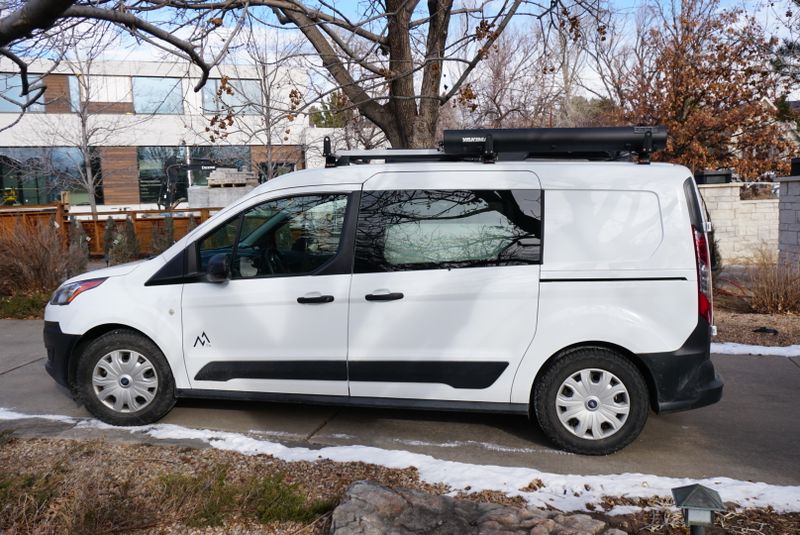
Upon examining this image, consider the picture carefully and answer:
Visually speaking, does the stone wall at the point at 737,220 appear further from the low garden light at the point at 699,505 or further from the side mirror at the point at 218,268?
the low garden light at the point at 699,505

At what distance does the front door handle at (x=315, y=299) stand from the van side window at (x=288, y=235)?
0.68 ft

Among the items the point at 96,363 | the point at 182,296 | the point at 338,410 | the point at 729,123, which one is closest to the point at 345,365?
the point at 338,410

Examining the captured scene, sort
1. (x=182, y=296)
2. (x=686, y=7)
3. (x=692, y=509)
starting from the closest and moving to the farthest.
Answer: (x=692, y=509), (x=182, y=296), (x=686, y=7)

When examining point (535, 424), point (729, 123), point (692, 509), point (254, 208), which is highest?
point (729, 123)

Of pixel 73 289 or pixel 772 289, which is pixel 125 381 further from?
pixel 772 289

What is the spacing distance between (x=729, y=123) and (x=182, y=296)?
72.2 feet

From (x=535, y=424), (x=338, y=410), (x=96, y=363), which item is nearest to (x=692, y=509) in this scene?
(x=535, y=424)

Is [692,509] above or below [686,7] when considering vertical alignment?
below

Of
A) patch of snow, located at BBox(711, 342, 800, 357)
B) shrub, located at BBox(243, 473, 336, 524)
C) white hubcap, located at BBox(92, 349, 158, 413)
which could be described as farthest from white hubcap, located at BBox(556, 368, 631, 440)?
patch of snow, located at BBox(711, 342, 800, 357)

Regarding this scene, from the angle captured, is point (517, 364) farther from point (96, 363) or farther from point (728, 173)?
point (728, 173)

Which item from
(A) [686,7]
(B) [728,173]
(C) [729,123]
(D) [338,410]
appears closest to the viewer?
(D) [338,410]

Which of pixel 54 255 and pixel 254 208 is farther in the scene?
pixel 54 255

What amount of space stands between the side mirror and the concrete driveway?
1188 millimetres

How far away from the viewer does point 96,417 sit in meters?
5.29
